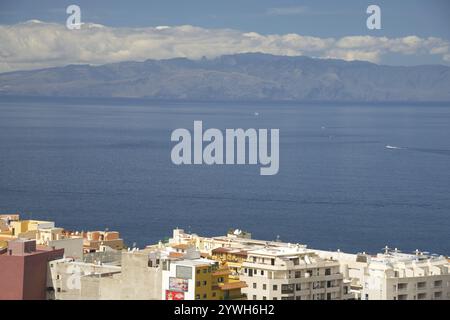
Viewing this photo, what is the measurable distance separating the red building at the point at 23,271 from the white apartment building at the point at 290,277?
290 centimetres

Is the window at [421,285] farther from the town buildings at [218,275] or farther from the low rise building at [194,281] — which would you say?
the low rise building at [194,281]

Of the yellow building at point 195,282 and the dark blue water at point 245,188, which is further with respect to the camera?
the dark blue water at point 245,188

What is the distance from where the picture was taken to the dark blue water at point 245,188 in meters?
34.4

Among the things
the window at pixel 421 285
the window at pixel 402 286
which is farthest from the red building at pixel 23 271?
the window at pixel 421 285

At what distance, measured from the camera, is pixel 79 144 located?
6444 cm

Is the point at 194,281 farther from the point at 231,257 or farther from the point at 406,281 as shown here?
the point at 406,281

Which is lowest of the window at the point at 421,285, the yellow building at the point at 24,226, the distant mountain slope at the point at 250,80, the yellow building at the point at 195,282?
the window at the point at 421,285

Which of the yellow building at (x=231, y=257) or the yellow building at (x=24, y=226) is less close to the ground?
the yellow building at (x=24, y=226)

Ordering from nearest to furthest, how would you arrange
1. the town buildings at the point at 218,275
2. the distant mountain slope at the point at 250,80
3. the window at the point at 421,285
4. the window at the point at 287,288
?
1. the town buildings at the point at 218,275
2. the window at the point at 287,288
3. the window at the point at 421,285
4. the distant mountain slope at the point at 250,80

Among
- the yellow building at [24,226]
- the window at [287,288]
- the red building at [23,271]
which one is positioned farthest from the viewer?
the yellow building at [24,226]

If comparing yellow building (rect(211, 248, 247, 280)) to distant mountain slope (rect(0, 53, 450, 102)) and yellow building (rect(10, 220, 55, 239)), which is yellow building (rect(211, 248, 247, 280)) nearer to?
yellow building (rect(10, 220, 55, 239))

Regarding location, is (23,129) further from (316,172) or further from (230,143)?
(316,172)

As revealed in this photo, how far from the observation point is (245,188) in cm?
4538

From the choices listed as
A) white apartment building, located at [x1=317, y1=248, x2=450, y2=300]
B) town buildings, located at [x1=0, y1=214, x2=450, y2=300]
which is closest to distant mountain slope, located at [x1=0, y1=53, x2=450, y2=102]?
town buildings, located at [x1=0, y1=214, x2=450, y2=300]
